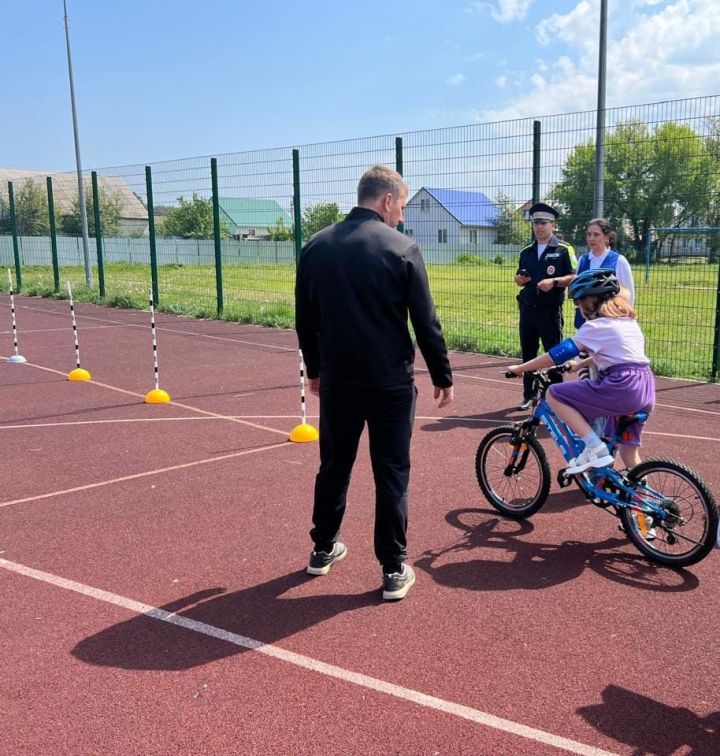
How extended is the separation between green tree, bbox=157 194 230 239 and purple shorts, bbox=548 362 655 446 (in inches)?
540

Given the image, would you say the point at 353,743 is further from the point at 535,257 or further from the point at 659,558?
the point at 535,257

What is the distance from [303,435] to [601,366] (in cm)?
325

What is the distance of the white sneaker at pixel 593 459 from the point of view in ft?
15.2

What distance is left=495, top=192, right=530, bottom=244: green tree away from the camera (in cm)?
1141

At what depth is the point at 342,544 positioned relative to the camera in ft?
15.6

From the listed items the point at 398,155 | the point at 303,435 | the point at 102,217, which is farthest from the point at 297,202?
the point at 102,217

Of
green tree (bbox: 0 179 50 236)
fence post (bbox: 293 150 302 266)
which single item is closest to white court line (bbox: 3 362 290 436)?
fence post (bbox: 293 150 302 266)

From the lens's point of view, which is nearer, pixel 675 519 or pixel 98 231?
pixel 675 519

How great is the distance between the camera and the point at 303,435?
7246mm

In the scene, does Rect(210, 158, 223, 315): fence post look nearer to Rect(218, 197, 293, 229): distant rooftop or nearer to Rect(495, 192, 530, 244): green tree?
Rect(218, 197, 293, 229): distant rooftop

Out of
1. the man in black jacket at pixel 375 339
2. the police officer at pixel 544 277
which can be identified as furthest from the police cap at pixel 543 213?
the man in black jacket at pixel 375 339

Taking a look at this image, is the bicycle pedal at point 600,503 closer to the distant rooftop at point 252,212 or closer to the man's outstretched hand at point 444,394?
the man's outstretched hand at point 444,394

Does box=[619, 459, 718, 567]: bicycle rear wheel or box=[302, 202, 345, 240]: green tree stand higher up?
box=[302, 202, 345, 240]: green tree

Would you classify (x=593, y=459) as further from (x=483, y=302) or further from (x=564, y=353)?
(x=483, y=302)
